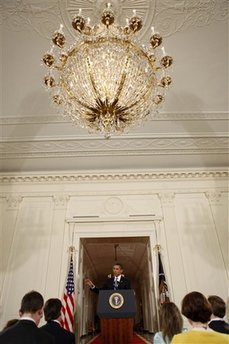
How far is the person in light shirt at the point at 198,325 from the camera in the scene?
1.45 m

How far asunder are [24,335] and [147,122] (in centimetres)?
482

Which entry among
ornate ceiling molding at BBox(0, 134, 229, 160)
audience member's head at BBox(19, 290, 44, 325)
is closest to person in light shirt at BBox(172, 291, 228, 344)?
audience member's head at BBox(19, 290, 44, 325)

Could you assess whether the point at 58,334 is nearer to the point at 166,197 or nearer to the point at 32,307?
the point at 32,307

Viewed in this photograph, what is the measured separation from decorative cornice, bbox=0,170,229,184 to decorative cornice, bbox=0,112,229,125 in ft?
5.92

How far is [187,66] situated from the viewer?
4883 mm

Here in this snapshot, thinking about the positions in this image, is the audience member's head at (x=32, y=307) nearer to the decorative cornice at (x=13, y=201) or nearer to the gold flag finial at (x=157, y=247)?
the gold flag finial at (x=157, y=247)

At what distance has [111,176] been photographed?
23.5ft

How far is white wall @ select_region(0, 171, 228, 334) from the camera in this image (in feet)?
19.4

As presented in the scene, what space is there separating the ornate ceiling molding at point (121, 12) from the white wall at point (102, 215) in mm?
3778


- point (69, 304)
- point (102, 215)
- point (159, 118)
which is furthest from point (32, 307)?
point (159, 118)

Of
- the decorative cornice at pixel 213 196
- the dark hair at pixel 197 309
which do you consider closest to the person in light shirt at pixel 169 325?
the dark hair at pixel 197 309

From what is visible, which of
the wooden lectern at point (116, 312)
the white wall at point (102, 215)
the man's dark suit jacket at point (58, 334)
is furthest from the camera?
the white wall at point (102, 215)

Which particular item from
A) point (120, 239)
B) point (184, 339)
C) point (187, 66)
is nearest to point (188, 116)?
point (187, 66)

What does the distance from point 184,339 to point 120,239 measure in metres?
5.27
